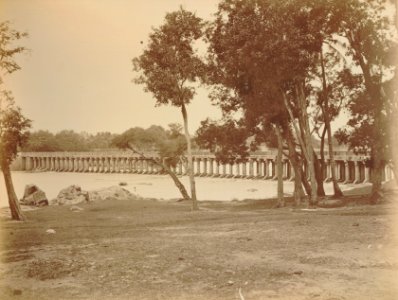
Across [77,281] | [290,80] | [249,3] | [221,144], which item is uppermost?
[249,3]

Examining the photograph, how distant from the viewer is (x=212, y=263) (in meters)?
11.9

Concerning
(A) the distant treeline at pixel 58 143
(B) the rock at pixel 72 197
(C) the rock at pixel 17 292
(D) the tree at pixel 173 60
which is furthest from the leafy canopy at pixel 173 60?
(A) the distant treeline at pixel 58 143

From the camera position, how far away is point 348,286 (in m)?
9.41

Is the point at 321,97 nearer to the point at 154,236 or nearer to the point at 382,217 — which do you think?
the point at 382,217

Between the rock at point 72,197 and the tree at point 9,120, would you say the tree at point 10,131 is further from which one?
the rock at point 72,197

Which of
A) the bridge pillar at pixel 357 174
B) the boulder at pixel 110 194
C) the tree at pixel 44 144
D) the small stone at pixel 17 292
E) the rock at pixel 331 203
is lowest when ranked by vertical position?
the small stone at pixel 17 292

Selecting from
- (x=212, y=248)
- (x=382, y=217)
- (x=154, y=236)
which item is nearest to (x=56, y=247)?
(x=154, y=236)

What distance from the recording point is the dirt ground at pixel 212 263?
9.62 m

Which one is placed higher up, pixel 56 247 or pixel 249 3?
pixel 249 3

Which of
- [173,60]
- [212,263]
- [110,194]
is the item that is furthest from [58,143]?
[212,263]

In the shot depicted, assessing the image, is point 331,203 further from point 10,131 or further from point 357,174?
point 357,174

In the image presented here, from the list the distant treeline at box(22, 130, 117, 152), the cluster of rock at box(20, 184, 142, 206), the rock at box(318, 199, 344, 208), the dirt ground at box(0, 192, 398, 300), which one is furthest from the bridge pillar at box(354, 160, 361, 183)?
the distant treeline at box(22, 130, 117, 152)

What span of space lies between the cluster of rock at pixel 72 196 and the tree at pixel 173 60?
13.0 m

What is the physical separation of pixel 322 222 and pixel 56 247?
345 inches
